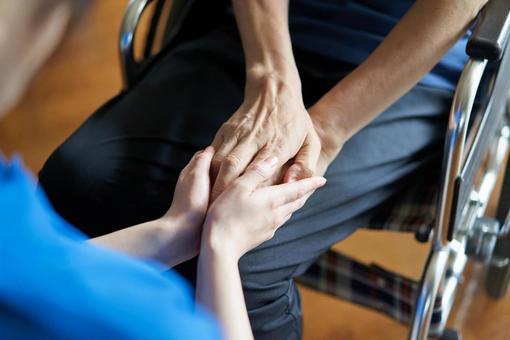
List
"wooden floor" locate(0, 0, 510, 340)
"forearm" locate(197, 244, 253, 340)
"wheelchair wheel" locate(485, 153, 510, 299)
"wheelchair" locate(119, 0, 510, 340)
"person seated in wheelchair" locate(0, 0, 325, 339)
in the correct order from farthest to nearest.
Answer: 1. "wooden floor" locate(0, 0, 510, 340)
2. "wheelchair wheel" locate(485, 153, 510, 299)
3. "wheelchair" locate(119, 0, 510, 340)
4. "forearm" locate(197, 244, 253, 340)
5. "person seated in wheelchair" locate(0, 0, 325, 339)

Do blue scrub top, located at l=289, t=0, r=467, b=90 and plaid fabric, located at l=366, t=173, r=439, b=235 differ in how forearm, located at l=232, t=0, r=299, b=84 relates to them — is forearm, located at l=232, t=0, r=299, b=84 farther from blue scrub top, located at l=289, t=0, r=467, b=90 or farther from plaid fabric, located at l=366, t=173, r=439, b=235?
plaid fabric, located at l=366, t=173, r=439, b=235

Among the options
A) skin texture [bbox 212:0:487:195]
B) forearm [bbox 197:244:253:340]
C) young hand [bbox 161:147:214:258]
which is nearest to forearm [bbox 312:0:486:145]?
skin texture [bbox 212:0:487:195]

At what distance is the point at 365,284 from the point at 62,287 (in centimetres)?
93

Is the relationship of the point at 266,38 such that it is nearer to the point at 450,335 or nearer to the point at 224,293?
the point at 224,293

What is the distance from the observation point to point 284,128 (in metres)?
0.99

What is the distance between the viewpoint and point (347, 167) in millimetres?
1046

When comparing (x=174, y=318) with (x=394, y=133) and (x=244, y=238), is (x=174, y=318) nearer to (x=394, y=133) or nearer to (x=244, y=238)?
(x=244, y=238)

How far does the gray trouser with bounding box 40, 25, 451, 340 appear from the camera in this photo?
100 cm

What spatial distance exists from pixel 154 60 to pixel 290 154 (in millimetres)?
382

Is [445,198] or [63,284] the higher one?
[63,284]

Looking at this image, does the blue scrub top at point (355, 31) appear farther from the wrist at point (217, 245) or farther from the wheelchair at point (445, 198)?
the wrist at point (217, 245)

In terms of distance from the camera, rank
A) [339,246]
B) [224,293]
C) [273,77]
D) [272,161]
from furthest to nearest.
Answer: [339,246]
[273,77]
[272,161]
[224,293]

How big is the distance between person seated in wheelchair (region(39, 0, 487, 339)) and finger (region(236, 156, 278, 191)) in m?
0.02

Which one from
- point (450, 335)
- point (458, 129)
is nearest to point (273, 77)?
point (458, 129)
